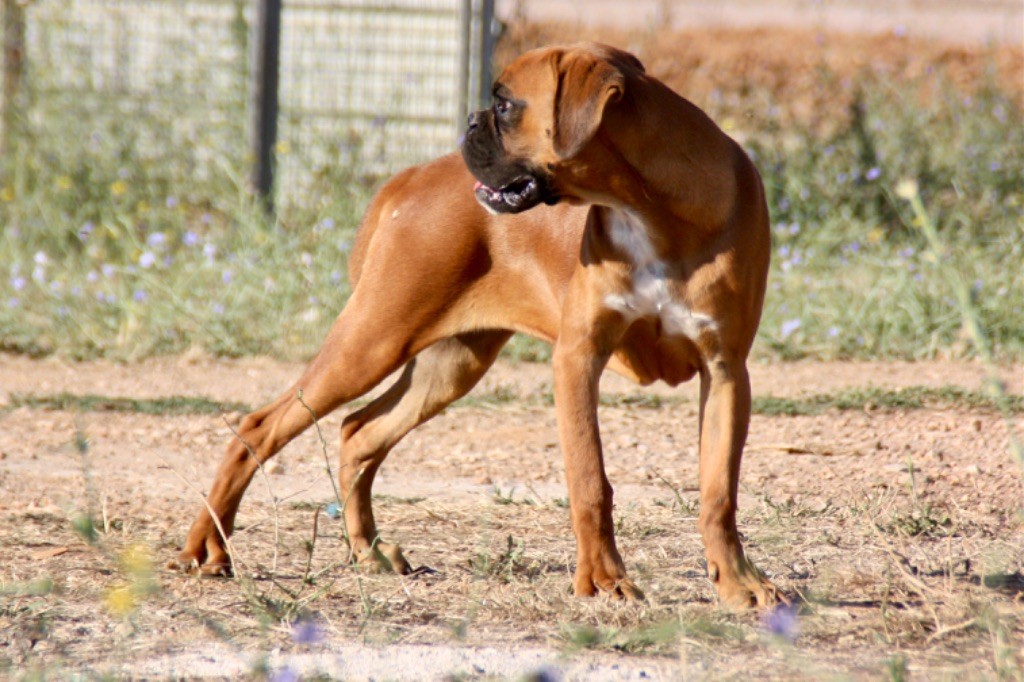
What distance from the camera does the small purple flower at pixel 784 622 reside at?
2.47 m

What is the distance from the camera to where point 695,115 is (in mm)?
3598

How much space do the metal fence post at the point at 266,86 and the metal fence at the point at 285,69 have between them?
0.12 meters

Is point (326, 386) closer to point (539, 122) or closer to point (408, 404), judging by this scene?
point (408, 404)

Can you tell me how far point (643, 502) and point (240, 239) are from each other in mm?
4172

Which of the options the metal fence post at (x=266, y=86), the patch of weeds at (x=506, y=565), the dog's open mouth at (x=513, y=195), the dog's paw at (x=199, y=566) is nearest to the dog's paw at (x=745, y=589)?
the patch of weeds at (x=506, y=565)

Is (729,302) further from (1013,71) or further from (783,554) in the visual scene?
(1013,71)

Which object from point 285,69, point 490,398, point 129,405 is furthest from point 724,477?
point 285,69

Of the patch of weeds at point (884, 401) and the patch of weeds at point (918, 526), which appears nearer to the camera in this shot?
the patch of weeds at point (918, 526)

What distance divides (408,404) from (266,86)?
15.9 feet

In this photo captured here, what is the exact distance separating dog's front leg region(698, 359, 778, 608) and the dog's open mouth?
2.08ft

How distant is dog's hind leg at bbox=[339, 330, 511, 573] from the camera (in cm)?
420

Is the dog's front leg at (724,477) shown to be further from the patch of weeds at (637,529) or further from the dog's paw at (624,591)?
the patch of weeds at (637,529)

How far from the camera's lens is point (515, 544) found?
3807mm

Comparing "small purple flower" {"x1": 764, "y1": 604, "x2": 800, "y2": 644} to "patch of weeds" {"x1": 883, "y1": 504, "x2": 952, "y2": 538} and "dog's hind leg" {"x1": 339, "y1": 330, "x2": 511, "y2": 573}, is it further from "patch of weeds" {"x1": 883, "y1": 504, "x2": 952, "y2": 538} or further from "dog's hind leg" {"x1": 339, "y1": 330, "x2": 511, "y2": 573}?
"dog's hind leg" {"x1": 339, "y1": 330, "x2": 511, "y2": 573}
